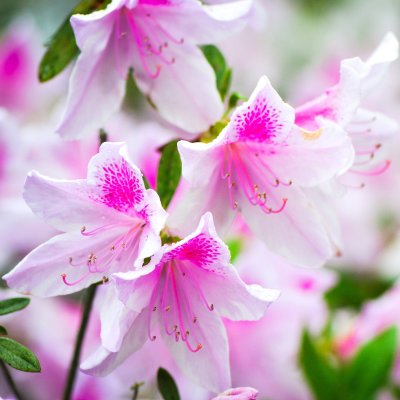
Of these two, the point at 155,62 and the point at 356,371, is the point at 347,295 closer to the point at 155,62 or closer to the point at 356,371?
the point at 356,371

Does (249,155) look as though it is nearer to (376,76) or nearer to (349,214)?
(376,76)

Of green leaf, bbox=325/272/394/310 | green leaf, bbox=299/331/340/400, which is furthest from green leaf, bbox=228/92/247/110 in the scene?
green leaf, bbox=325/272/394/310

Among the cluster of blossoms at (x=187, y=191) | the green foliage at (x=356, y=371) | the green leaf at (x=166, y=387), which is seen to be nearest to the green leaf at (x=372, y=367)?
the green foliage at (x=356, y=371)

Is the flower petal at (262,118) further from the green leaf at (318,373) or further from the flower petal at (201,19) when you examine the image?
the green leaf at (318,373)

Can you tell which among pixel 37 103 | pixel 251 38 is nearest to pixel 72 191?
pixel 37 103

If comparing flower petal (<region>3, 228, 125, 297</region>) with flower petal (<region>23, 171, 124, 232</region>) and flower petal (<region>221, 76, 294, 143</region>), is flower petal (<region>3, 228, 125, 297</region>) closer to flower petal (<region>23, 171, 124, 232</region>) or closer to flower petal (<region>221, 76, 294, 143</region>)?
flower petal (<region>23, 171, 124, 232</region>)

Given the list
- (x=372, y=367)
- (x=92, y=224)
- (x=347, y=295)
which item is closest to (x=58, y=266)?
(x=92, y=224)

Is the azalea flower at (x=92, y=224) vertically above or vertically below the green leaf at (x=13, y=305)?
above
